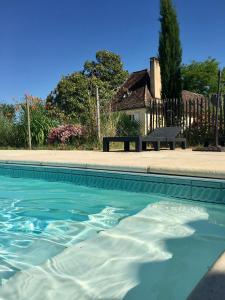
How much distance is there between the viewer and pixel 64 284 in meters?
2.20

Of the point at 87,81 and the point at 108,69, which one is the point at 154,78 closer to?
the point at 87,81

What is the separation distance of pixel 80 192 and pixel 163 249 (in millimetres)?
2599

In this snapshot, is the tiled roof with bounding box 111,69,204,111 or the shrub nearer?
the shrub

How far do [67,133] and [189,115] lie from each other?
3875 mm

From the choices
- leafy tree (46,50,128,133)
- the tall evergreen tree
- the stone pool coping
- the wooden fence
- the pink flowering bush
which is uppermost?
leafy tree (46,50,128,133)

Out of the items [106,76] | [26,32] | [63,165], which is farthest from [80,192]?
[106,76]

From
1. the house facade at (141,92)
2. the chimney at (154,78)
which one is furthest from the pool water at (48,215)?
the chimney at (154,78)

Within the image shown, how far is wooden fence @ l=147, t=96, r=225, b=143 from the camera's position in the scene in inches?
427

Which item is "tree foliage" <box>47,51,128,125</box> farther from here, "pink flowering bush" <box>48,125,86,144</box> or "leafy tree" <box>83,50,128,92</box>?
"pink flowering bush" <box>48,125,86,144</box>

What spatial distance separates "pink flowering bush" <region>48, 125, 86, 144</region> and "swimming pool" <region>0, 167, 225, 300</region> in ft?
18.8

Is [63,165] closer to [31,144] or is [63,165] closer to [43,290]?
[43,290]

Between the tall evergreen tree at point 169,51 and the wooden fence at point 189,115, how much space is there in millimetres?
1546

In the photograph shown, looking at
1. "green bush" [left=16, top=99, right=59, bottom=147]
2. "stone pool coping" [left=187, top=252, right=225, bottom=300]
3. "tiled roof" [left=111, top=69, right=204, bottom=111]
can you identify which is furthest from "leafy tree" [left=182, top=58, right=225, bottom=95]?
"stone pool coping" [left=187, top=252, right=225, bottom=300]

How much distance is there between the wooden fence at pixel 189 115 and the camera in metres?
10.8
